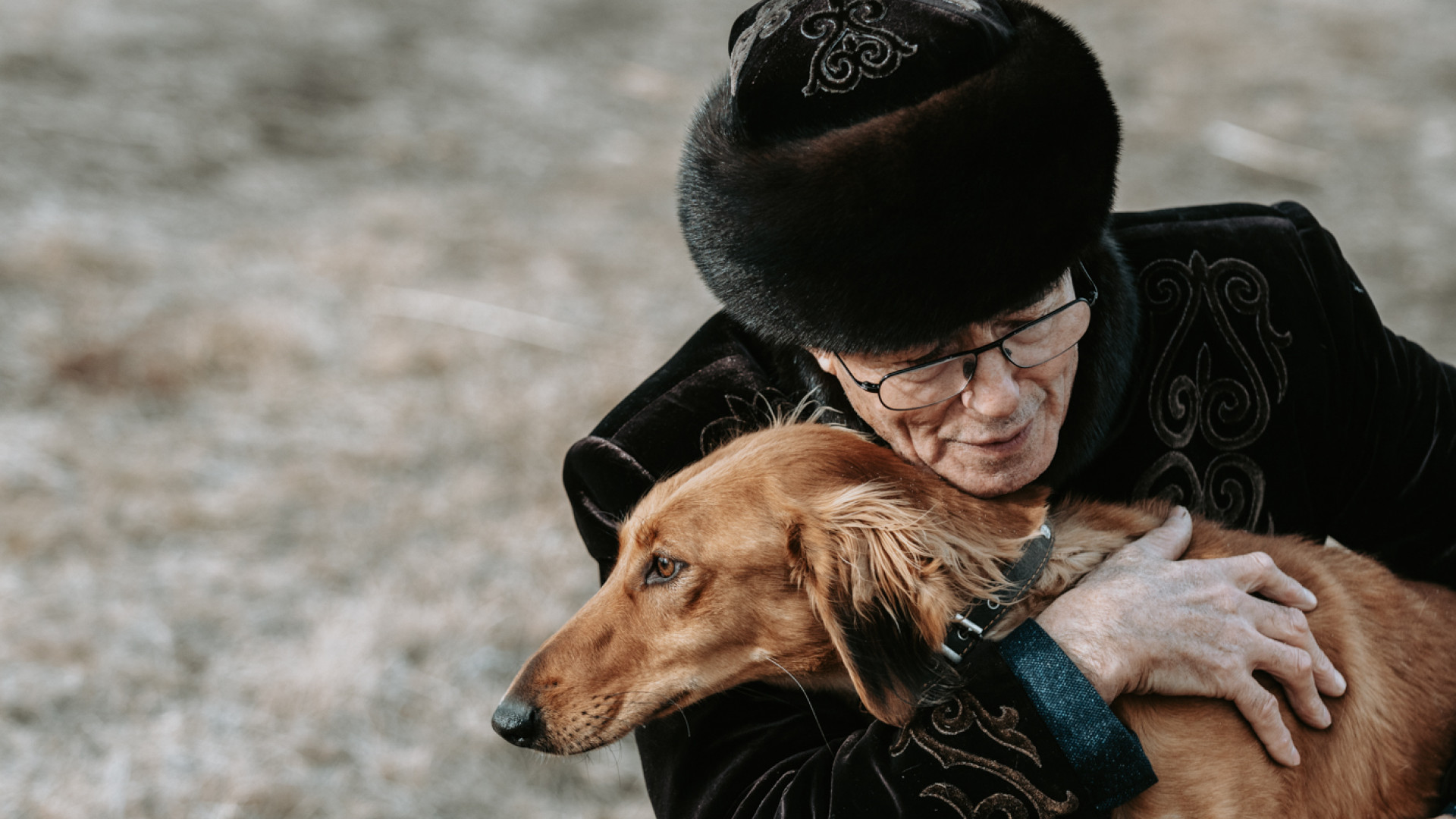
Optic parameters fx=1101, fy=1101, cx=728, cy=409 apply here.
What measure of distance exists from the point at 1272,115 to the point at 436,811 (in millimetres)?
9778

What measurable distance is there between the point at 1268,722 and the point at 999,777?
1.82ft

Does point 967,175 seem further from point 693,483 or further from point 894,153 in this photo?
point 693,483

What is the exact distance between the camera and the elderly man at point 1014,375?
1866 mm

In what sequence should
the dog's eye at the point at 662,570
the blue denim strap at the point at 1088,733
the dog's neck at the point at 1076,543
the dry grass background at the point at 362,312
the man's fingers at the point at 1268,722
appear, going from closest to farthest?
1. the blue denim strap at the point at 1088,733
2. the man's fingers at the point at 1268,722
3. the dog's neck at the point at 1076,543
4. the dog's eye at the point at 662,570
5. the dry grass background at the point at 362,312

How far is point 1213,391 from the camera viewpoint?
7.85ft

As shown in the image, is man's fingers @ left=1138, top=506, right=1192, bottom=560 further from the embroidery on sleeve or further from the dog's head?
the embroidery on sleeve

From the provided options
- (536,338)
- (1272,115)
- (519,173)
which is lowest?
(536,338)

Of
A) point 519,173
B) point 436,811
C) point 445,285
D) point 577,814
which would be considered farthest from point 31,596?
point 519,173

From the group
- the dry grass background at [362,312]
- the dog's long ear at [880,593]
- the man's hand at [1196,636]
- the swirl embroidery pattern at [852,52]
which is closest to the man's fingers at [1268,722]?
the man's hand at [1196,636]

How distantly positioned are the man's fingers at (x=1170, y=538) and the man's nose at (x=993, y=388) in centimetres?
39

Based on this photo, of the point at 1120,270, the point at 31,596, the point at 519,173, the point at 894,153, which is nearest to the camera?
the point at 894,153

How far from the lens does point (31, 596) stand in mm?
4785

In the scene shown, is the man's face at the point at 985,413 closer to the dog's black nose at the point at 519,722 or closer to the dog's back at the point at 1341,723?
the dog's back at the point at 1341,723

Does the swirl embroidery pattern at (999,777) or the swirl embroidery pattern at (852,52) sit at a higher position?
the swirl embroidery pattern at (852,52)
